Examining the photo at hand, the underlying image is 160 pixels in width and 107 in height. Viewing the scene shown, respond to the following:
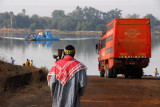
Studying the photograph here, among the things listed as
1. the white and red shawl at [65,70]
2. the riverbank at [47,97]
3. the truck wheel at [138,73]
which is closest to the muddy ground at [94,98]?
the riverbank at [47,97]

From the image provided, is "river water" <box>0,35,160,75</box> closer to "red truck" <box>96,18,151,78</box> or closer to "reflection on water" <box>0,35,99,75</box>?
"reflection on water" <box>0,35,99,75</box>

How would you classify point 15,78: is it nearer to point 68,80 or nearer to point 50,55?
point 68,80

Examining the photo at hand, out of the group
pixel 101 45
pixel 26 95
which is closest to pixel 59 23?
pixel 101 45

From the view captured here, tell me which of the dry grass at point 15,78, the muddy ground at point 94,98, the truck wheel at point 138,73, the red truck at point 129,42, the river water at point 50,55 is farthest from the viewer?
the river water at point 50,55

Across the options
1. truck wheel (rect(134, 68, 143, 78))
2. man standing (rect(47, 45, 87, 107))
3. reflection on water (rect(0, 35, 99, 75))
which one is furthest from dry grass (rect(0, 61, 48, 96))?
reflection on water (rect(0, 35, 99, 75))

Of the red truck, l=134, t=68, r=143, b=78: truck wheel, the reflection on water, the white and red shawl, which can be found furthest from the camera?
the reflection on water

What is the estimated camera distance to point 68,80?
23.7ft

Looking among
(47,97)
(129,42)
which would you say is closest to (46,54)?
(129,42)

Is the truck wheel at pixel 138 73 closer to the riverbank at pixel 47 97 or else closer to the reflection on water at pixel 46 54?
the riverbank at pixel 47 97

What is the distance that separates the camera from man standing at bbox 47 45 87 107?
23.7 ft

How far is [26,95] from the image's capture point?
13906mm

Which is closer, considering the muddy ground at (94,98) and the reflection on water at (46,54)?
the muddy ground at (94,98)

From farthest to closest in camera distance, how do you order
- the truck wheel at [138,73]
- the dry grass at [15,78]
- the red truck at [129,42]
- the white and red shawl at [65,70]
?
the truck wheel at [138,73] → the red truck at [129,42] → the dry grass at [15,78] → the white and red shawl at [65,70]

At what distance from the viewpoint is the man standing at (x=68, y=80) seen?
23.7 ft
